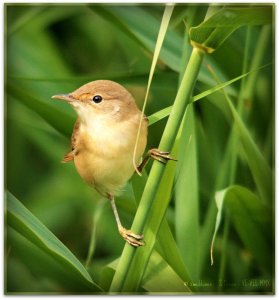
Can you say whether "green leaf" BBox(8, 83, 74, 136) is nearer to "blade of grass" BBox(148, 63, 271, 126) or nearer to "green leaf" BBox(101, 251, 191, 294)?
"blade of grass" BBox(148, 63, 271, 126)

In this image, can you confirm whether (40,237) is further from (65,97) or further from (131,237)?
(65,97)

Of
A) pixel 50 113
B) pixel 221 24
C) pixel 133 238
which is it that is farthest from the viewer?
pixel 50 113

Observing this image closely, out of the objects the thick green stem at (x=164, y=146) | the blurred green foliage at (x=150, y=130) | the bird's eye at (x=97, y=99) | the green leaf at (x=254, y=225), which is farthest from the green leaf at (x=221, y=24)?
the green leaf at (x=254, y=225)

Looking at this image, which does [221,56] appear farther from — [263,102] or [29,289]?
[29,289]

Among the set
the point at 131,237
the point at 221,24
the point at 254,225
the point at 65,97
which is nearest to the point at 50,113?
the point at 65,97

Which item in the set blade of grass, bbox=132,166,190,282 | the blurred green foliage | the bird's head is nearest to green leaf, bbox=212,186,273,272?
the blurred green foliage

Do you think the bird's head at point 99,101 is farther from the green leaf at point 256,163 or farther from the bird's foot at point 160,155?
the green leaf at point 256,163
